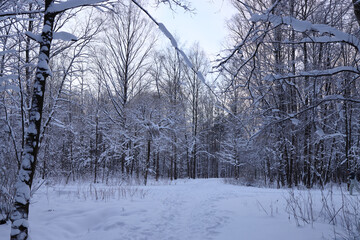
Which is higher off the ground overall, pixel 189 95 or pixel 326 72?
pixel 189 95

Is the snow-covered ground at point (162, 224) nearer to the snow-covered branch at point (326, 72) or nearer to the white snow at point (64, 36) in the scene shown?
the snow-covered branch at point (326, 72)

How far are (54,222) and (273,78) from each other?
530 cm

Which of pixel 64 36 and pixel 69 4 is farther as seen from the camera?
pixel 64 36

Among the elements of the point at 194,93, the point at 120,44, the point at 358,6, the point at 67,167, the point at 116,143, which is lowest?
the point at 67,167

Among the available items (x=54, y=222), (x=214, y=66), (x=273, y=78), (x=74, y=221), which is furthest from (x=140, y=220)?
(x=273, y=78)

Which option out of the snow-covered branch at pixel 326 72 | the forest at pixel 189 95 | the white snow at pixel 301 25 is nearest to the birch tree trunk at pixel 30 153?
the forest at pixel 189 95

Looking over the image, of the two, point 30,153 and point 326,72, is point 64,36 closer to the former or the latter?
point 30,153

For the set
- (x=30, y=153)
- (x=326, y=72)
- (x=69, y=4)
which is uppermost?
(x=69, y=4)

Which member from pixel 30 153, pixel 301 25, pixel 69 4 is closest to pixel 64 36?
pixel 69 4

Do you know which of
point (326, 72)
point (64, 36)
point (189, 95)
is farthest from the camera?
point (189, 95)

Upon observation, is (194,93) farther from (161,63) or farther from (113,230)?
(113,230)

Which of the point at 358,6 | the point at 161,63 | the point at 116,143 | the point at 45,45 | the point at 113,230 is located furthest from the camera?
the point at 161,63

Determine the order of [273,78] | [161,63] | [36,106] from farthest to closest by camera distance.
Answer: [161,63] → [273,78] → [36,106]

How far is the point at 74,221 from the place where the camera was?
13.7 feet
